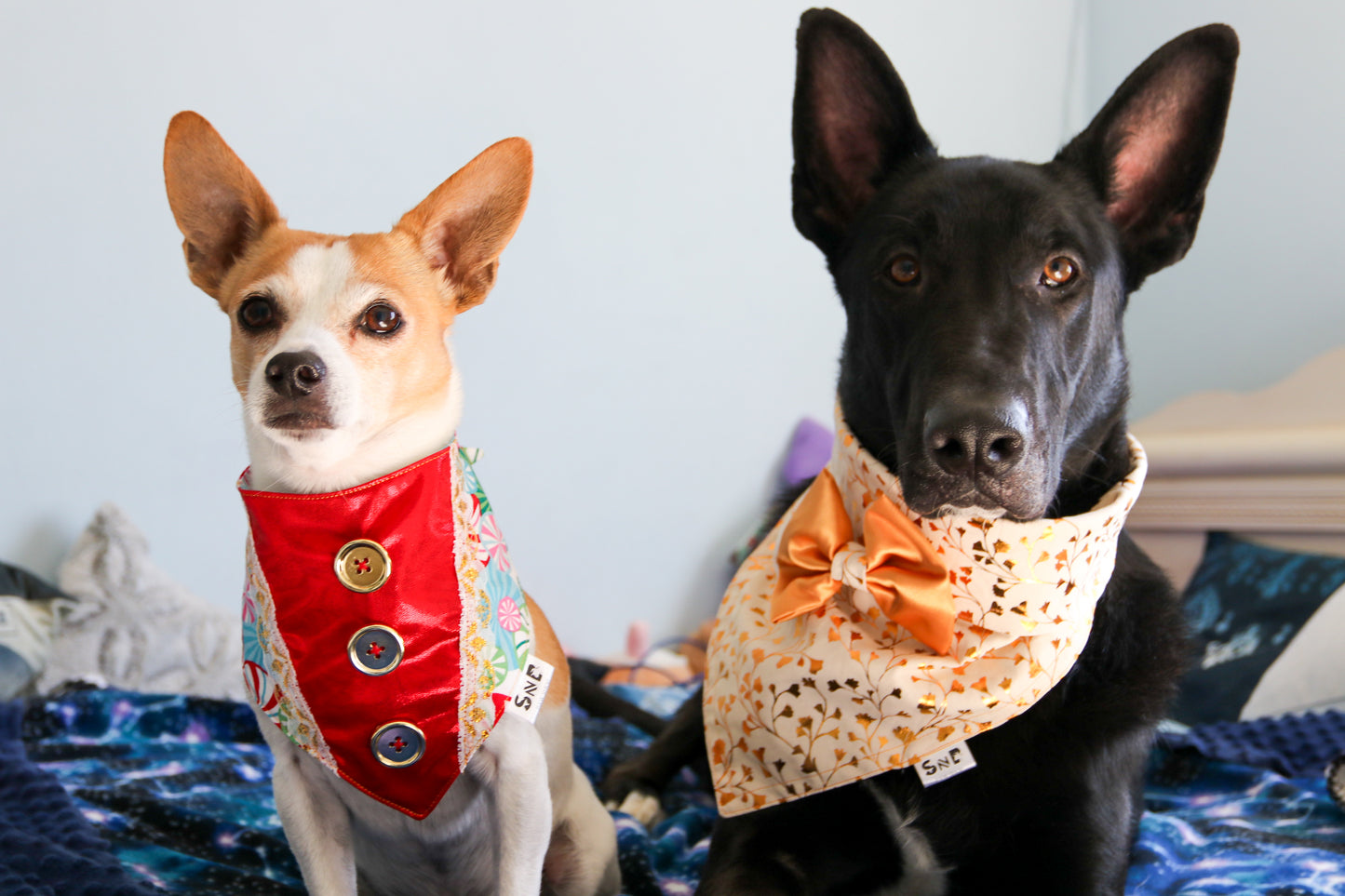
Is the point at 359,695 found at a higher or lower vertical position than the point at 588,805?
higher

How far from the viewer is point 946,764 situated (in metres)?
1.24

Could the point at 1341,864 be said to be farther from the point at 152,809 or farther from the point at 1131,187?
the point at 152,809

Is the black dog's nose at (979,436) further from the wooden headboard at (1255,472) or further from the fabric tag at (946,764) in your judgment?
the wooden headboard at (1255,472)

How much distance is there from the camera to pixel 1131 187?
140 centimetres

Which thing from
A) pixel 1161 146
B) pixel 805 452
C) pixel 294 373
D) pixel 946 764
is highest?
pixel 1161 146

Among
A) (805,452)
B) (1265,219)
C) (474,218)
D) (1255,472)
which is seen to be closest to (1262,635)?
(1255,472)

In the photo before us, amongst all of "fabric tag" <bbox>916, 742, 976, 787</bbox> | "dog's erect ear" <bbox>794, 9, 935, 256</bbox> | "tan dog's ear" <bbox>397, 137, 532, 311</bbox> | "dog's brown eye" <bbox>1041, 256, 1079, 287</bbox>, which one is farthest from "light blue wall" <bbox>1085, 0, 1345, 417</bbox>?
"tan dog's ear" <bbox>397, 137, 532, 311</bbox>

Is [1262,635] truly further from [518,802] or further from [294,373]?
[294,373]

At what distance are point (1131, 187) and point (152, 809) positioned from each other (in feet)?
5.71

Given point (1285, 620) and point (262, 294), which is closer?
point (262, 294)

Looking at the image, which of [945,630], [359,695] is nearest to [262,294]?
[359,695]

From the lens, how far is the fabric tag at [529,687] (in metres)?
1.15

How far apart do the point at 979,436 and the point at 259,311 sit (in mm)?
880

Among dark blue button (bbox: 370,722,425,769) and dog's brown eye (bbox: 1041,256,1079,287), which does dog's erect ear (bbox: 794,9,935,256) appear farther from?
dark blue button (bbox: 370,722,425,769)
